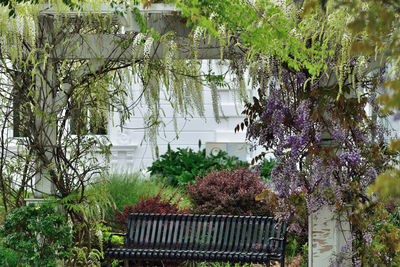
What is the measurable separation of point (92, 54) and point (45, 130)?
31.9 inches

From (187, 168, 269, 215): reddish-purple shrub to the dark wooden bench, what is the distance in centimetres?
102

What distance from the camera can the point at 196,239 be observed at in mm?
7117

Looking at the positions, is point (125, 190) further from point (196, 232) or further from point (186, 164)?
point (186, 164)

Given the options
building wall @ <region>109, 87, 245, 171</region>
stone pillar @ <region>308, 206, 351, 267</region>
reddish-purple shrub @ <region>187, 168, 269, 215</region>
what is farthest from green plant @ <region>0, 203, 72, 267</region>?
building wall @ <region>109, 87, 245, 171</region>

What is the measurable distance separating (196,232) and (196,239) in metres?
0.08

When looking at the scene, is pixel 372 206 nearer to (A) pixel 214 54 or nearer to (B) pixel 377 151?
(B) pixel 377 151

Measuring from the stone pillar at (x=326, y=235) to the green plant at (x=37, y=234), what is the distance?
84.5 inches

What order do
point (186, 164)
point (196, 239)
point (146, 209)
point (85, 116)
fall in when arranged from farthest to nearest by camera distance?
point (186, 164) → point (146, 209) → point (196, 239) → point (85, 116)

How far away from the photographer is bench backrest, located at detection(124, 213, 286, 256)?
7020 millimetres

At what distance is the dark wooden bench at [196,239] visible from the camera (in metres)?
6.73

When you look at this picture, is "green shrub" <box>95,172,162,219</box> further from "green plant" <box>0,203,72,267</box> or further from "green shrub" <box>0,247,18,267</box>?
"green plant" <box>0,203,72,267</box>

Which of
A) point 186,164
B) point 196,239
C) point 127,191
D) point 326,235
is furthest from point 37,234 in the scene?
point 186,164

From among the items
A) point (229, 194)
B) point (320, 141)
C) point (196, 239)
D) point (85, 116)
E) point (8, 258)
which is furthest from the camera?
point (229, 194)

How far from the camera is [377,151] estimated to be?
17.6ft
